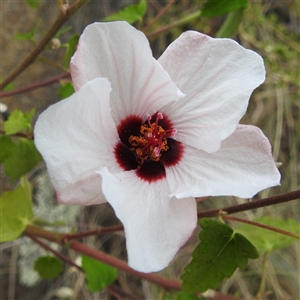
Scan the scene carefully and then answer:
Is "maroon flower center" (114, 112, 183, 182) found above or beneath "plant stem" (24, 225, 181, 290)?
above

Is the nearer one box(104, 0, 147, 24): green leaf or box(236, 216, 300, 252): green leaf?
box(236, 216, 300, 252): green leaf

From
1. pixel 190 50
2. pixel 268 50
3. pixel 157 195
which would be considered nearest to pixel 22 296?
pixel 157 195

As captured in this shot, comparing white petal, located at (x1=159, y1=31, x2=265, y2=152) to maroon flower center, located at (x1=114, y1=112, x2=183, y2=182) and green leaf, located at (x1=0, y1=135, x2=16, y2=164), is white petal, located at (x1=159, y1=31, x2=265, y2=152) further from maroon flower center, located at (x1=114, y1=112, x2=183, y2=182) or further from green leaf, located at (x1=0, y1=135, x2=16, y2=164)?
green leaf, located at (x1=0, y1=135, x2=16, y2=164)

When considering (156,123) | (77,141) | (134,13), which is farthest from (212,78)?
(134,13)

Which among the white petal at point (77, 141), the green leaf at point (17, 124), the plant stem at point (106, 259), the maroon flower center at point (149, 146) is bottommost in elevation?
the plant stem at point (106, 259)

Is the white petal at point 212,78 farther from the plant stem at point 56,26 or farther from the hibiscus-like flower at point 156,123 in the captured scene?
the plant stem at point 56,26

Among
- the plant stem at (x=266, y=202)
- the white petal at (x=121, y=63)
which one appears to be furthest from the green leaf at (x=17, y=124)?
the plant stem at (x=266, y=202)

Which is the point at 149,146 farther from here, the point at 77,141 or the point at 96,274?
the point at 96,274

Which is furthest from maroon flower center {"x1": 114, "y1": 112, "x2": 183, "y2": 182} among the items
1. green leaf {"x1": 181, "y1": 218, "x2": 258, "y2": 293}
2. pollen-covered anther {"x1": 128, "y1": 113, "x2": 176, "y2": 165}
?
green leaf {"x1": 181, "y1": 218, "x2": 258, "y2": 293}
